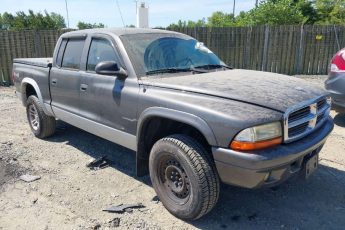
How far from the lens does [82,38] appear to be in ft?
16.0

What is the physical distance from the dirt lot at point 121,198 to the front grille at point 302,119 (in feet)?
2.80

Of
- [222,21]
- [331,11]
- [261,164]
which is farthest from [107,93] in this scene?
[222,21]

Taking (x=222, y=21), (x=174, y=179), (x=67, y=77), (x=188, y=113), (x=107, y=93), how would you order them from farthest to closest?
(x=222, y=21), (x=67, y=77), (x=107, y=93), (x=174, y=179), (x=188, y=113)

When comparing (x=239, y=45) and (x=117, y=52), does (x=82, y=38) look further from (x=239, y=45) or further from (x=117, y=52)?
(x=239, y=45)

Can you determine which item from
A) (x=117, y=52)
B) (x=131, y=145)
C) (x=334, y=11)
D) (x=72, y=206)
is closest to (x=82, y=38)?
(x=117, y=52)

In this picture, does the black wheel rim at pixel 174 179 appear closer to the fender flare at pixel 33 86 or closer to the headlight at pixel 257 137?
the headlight at pixel 257 137

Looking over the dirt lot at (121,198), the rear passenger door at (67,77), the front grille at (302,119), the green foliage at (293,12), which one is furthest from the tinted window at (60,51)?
the green foliage at (293,12)

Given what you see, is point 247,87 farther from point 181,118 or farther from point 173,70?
point 173,70

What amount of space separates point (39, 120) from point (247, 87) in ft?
13.0

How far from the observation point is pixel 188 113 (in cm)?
310

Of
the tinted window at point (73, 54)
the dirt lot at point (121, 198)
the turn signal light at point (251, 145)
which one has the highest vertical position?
the tinted window at point (73, 54)

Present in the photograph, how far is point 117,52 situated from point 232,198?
2.18m

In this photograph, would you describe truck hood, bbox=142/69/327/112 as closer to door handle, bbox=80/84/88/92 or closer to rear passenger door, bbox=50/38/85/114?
door handle, bbox=80/84/88/92

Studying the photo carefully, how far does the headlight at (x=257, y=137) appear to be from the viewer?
280 cm
